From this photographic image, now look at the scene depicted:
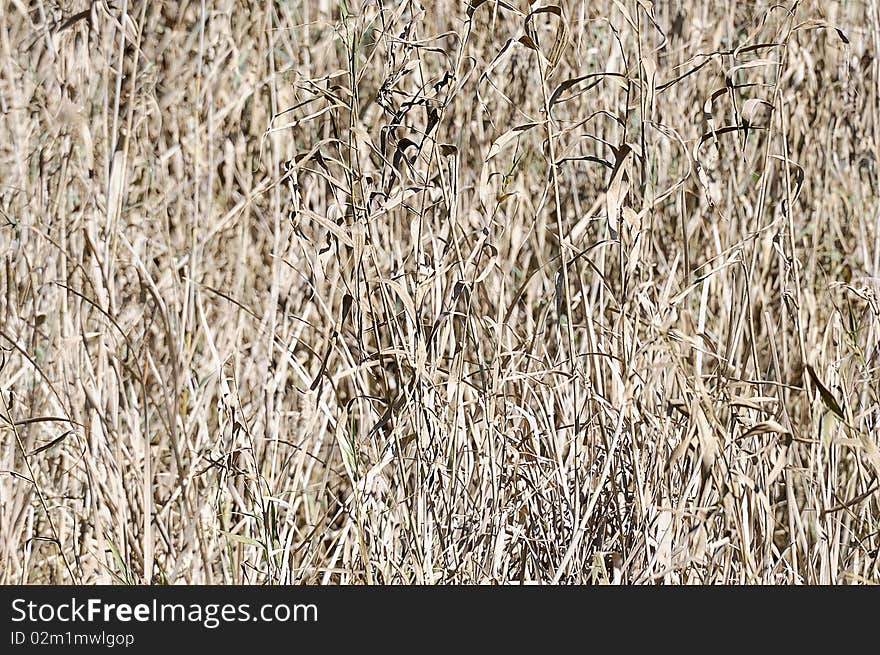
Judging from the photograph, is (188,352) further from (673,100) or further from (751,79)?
(751,79)

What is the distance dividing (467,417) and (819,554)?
0.46 m

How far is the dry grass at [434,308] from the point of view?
1.02 m

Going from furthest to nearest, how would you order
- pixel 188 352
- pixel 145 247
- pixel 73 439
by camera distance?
1. pixel 145 247
2. pixel 73 439
3. pixel 188 352

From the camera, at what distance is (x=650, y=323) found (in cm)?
99

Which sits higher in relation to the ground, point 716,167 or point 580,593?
point 716,167

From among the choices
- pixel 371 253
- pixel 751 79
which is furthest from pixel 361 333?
pixel 751 79

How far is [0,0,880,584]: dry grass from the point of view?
1.02 m

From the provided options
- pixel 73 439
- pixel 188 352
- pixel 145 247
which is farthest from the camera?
pixel 145 247

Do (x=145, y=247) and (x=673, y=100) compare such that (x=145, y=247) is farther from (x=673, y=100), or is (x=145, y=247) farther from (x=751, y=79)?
(x=751, y=79)

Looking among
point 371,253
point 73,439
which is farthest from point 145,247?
point 371,253

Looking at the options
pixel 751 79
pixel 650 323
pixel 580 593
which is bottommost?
pixel 580 593

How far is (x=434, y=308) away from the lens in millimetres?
1084

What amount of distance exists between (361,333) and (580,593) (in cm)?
40

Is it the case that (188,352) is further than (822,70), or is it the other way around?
(822,70)
